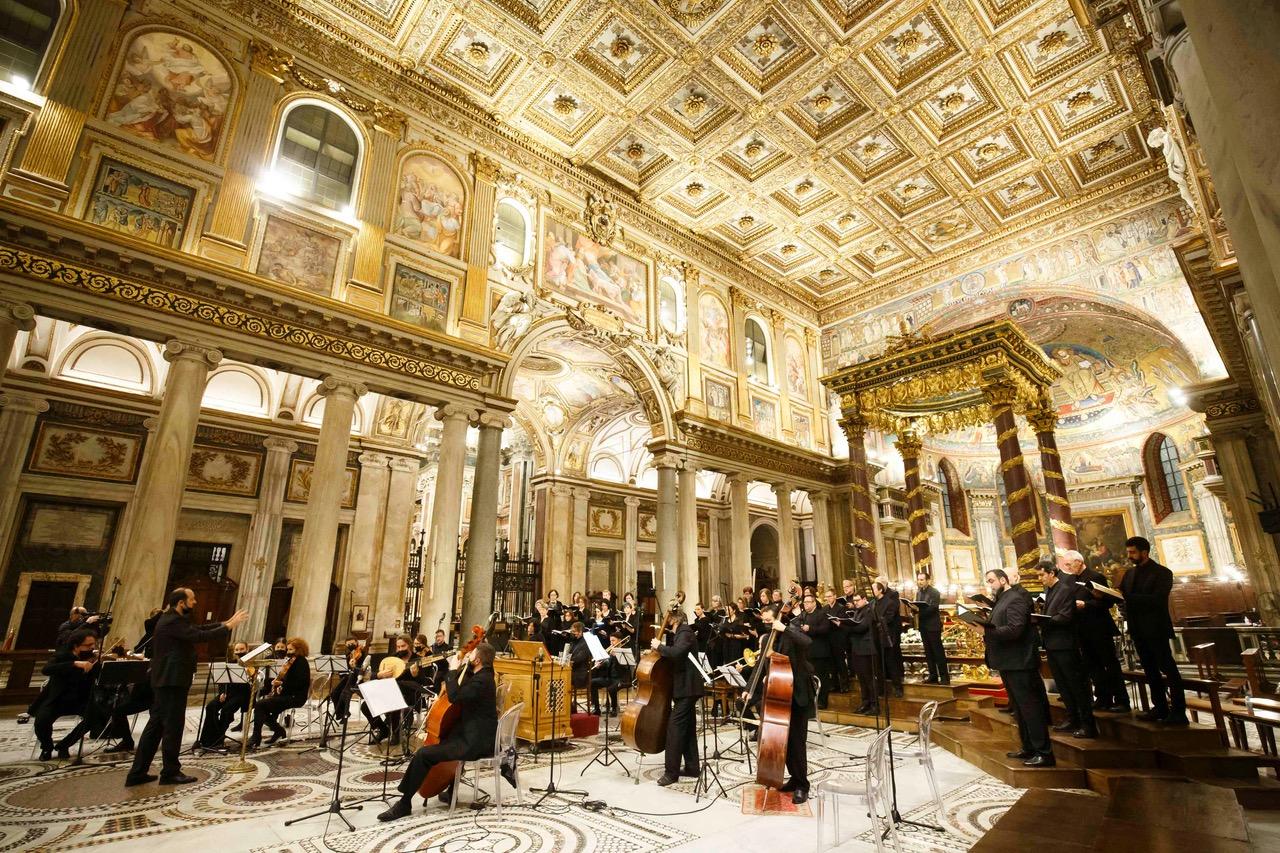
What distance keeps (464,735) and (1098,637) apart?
6.07 m

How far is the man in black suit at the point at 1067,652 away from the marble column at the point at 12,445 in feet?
51.7

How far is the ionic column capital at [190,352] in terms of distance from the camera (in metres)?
8.92

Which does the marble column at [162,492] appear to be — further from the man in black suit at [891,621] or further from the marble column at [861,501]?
the marble column at [861,501]

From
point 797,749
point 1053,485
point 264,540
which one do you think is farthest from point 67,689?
point 1053,485

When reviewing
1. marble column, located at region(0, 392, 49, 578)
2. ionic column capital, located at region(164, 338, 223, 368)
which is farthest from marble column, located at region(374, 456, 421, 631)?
ionic column capital, located at region(164, 338, 223, 368)

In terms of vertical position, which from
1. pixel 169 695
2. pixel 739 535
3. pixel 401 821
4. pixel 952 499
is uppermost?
pixel 952 499

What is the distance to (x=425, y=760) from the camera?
183 inches

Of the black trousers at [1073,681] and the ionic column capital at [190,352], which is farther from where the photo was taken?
the ionic column capital at [190,352]

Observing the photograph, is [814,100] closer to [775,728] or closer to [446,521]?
[446,521]

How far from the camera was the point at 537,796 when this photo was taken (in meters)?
5.23

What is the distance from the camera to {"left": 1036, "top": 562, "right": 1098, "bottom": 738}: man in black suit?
5656 millimetres

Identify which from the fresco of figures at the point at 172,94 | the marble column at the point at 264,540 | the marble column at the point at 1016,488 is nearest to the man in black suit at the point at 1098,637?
the marble column at the point at 1016,488

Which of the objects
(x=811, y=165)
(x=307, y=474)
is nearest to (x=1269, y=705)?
(x=811, y=165)

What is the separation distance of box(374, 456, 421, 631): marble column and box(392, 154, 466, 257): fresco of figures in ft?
19.8
